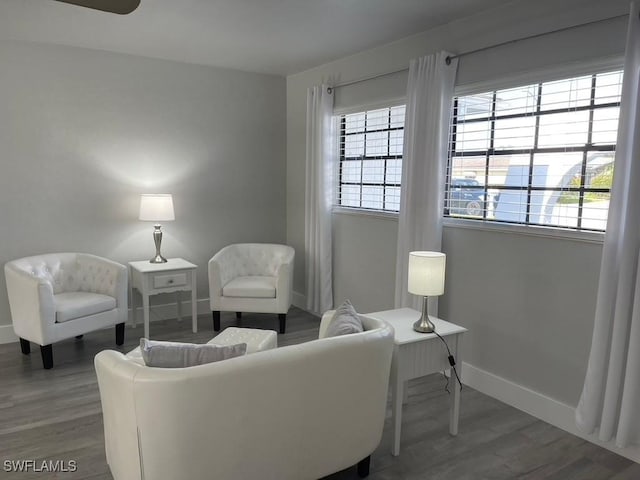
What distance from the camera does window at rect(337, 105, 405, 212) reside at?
4.18 metres

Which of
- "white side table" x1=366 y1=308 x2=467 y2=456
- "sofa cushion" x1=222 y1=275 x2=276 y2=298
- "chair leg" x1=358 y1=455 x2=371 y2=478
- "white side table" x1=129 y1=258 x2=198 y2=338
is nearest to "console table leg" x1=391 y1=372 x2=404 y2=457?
"white side table" x1=366 y1=308 x2=467 y2=456

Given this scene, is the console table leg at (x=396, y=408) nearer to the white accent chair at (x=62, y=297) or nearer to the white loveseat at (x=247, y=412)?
the white loveseat at (x=247, y=412)

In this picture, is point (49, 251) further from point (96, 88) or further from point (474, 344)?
point (474, 344)

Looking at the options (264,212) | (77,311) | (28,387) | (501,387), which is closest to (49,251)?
(77,311)

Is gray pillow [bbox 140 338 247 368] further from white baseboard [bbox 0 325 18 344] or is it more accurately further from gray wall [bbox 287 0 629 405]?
white baseboard [bbox 0 325 18 344]

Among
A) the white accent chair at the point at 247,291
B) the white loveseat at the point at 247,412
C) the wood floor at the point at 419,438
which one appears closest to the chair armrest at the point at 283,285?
the white accent chair at the point at 247,291

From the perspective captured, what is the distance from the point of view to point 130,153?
4.59m

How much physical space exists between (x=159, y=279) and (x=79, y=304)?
753 mm

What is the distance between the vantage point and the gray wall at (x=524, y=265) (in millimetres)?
2717

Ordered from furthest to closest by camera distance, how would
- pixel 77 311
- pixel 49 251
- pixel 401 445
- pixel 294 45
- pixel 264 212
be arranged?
pixel 264 212 < pixel 49 251 < pixel 294 45 < pixel 77 311 < pixel 401 445

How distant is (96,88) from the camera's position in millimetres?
4363

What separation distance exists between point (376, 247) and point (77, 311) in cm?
255

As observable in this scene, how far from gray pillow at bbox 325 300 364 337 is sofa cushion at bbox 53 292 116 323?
2.32 meters

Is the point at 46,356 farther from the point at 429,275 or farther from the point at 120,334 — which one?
the point at 429,275
